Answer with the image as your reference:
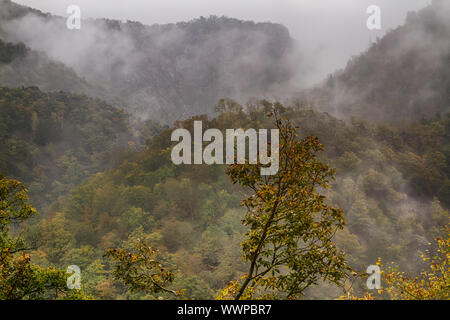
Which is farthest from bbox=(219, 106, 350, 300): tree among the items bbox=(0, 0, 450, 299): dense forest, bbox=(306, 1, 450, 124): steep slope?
bbox=(306, 1, 450, 124): steep slope

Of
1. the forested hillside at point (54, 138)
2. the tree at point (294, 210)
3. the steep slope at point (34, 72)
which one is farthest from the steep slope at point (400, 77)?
the tree at point (294, 210)

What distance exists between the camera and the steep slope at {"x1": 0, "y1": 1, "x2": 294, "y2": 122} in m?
131

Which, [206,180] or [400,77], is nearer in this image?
[206,180]

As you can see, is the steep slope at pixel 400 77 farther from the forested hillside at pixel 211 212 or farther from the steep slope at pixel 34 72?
the steep slope at pixel 34 72

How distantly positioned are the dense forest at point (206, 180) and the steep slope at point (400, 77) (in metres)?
0.39

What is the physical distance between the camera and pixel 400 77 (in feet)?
296

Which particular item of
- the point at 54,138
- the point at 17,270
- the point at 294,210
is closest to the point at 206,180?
the point at 17,270

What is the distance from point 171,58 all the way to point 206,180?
126353mm

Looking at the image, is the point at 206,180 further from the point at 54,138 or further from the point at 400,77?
the point at 400,77

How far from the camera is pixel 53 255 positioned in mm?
28828

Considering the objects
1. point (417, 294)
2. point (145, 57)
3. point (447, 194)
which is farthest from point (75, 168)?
point (145, 57)

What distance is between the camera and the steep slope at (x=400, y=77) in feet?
266

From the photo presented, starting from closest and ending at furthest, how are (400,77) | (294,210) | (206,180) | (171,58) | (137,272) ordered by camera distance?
(294,210)
(137,272)
(206,180)
(400,77)
(171,58)

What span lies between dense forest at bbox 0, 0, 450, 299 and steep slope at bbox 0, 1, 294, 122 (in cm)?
317
